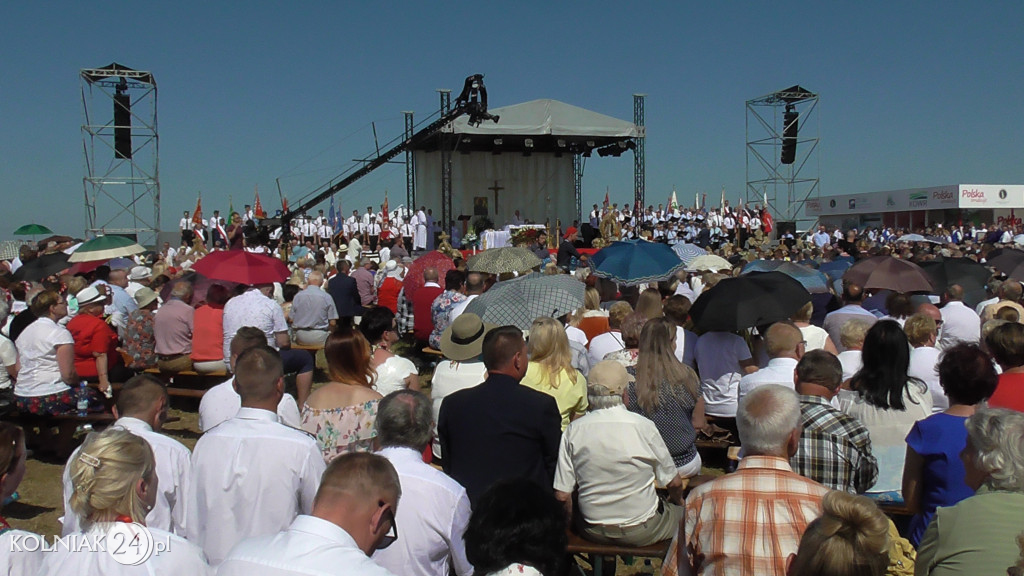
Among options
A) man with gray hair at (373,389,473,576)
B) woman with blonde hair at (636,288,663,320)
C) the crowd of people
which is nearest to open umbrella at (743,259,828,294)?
the crowd of people

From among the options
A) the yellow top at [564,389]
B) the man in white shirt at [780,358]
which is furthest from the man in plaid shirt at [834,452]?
the yellow top at [564,389]

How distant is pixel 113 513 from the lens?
2.38 metres

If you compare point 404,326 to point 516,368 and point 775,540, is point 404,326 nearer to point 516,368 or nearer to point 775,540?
point 516,368

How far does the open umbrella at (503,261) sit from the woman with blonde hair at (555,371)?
14.9 ft

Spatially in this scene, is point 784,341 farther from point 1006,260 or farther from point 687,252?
point 687,252

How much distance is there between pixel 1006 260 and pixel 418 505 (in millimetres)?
9873

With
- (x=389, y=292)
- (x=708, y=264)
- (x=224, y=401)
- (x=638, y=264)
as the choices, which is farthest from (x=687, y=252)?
(x=224, y=401)

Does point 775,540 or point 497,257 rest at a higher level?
point 497,257

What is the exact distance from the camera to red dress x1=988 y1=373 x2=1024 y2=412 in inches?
166

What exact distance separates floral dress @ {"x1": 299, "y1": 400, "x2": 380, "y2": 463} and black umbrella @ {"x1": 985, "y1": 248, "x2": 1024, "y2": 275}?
9.17 metres

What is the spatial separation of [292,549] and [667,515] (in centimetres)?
238

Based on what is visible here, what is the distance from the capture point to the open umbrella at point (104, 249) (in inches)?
405

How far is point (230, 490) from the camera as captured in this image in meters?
3.15

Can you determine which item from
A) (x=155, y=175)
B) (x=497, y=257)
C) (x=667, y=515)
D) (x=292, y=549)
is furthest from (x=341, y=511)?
(x=155, y=175)
